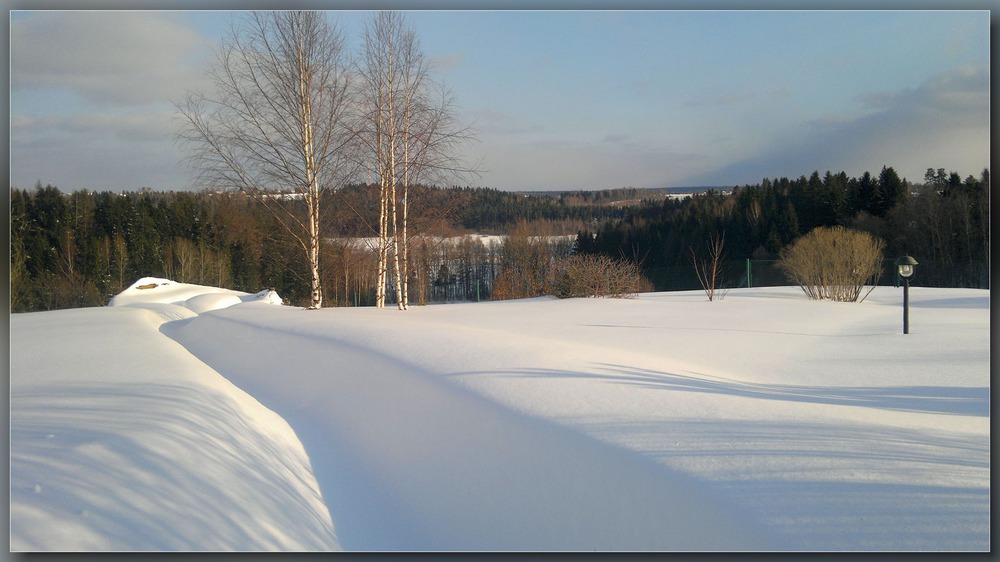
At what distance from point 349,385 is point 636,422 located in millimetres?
3396

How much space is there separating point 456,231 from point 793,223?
25049 mm

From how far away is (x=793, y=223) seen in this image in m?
36.3

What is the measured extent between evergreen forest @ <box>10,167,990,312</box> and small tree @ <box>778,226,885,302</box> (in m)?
2.21

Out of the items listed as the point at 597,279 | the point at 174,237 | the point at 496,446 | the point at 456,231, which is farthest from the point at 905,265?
the point at 174,237

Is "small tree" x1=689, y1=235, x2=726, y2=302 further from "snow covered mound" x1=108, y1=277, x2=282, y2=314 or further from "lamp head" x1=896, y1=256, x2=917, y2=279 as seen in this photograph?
"snow covered mound" x1=108, y1=277, x2=282, y2=314

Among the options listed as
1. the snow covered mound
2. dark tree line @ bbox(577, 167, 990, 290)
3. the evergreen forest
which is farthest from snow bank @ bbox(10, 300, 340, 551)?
dark tree line @ bbox(577, 167, 990, 290)

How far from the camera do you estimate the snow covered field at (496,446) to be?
10.8 ft

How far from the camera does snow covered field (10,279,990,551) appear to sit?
329 cm

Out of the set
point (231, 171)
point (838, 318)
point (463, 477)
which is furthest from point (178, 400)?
point (838, 318)

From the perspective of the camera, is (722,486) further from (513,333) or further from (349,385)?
Result: (513,333)

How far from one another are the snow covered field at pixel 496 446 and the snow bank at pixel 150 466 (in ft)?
0.06

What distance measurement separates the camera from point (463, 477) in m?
4.54

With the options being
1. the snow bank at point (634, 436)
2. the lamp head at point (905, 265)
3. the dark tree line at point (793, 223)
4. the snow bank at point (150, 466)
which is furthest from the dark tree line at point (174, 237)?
the dark tree line at point (793, 223)

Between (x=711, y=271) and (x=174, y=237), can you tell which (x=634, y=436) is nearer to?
(x=174, y=237)
